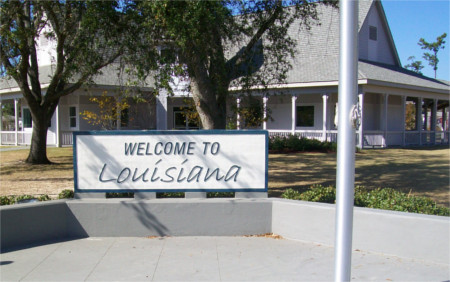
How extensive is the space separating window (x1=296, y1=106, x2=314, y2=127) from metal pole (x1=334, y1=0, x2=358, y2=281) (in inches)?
837

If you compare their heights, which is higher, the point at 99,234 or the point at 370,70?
the point at 370,70

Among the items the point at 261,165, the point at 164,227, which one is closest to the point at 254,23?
the point at 261,165

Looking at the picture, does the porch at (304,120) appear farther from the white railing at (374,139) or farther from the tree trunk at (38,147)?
the tree trunk at (38,147)

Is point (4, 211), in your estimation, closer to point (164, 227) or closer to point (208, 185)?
point (164, 227)

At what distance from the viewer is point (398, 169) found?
1342 centimetres

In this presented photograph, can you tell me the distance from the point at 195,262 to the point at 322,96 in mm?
19165

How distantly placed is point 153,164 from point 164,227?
3.49 ft

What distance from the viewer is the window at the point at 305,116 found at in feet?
80.2

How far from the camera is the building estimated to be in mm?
22016

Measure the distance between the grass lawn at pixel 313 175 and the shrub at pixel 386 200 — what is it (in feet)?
5.70

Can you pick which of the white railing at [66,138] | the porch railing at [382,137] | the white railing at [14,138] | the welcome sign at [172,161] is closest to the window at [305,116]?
the porch railing at [382,137]

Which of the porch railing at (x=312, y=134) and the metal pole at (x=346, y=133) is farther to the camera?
the porch railing at (x=312, y=134)

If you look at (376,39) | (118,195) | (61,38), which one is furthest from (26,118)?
(376,39)

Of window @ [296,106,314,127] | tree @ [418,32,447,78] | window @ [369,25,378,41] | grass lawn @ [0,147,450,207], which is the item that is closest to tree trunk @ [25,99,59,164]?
grass lawn @ [0,147,450,207]
